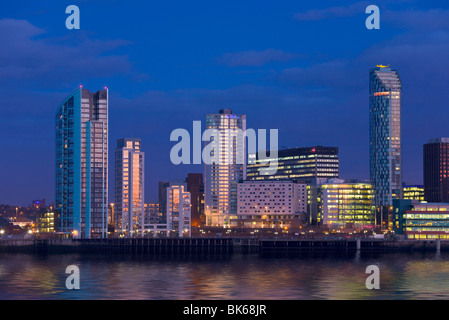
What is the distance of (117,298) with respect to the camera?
307 ft

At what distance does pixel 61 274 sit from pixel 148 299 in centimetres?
4662

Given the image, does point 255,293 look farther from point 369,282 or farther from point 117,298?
point 369,282

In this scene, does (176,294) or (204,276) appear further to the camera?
(204,276)
